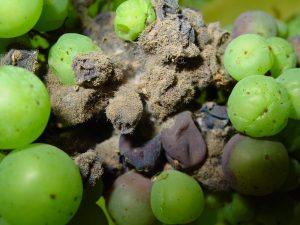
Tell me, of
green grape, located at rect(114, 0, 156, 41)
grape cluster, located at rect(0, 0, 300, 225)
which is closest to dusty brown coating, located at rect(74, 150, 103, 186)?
grape cluster, located at rect(0, 0, 300, 225)

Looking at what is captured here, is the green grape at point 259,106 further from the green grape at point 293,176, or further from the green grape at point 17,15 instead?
the green grape at point 17,15

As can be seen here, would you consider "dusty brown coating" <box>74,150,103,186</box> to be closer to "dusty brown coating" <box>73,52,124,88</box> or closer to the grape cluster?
the grape cluster

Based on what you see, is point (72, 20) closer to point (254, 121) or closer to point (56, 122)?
point (56, 122)

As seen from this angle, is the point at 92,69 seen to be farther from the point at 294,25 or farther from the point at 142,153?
the point at 294,25

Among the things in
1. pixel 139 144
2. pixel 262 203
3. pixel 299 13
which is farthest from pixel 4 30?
pixel 299 13

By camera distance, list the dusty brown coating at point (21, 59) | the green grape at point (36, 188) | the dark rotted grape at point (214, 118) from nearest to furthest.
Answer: the green grape at point (36, 188) → the dusty brown coating at point (21, 59) → the dark rotted grape at point (214, 118)

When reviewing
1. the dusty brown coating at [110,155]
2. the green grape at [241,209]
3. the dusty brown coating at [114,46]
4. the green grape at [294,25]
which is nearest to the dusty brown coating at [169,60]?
the dusty brown coating at [114,46]
